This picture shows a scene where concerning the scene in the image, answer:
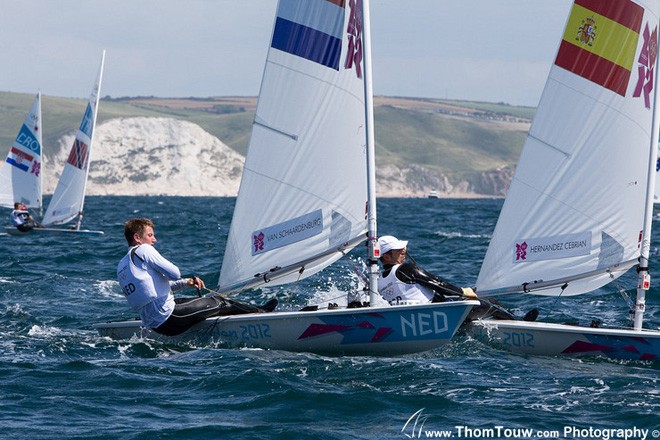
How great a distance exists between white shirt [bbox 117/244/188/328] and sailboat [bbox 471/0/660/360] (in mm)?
3815

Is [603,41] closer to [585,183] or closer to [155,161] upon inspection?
[585,183]

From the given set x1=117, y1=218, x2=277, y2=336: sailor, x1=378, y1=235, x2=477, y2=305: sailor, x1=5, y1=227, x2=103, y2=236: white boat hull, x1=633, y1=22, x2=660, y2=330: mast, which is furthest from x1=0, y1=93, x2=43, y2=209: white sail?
x1=633, y1=22, x2=660, y2=330: mast

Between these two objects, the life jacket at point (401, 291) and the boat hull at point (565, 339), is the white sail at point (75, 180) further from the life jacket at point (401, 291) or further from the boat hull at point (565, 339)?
the boat hull at point (565, 339)

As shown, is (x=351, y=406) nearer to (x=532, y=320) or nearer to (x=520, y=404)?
(x=520, y=404)

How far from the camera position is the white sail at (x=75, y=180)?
34.9 m

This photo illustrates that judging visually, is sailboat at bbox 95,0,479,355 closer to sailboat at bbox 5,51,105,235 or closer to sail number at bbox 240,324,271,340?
sail number at bbox 240,324,271,340

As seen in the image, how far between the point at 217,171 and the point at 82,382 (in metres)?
145

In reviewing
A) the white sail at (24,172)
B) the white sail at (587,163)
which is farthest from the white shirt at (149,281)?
the white sail at (24,172)

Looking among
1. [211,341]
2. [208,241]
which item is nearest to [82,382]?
[211,341]

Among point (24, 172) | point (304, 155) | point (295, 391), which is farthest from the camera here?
point (24, 172)

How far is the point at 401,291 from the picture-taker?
13086mm

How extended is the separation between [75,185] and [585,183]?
24745mm

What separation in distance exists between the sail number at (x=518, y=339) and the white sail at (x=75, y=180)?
23862 millimetres

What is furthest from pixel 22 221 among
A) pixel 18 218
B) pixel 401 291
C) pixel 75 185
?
pixel 401 291
